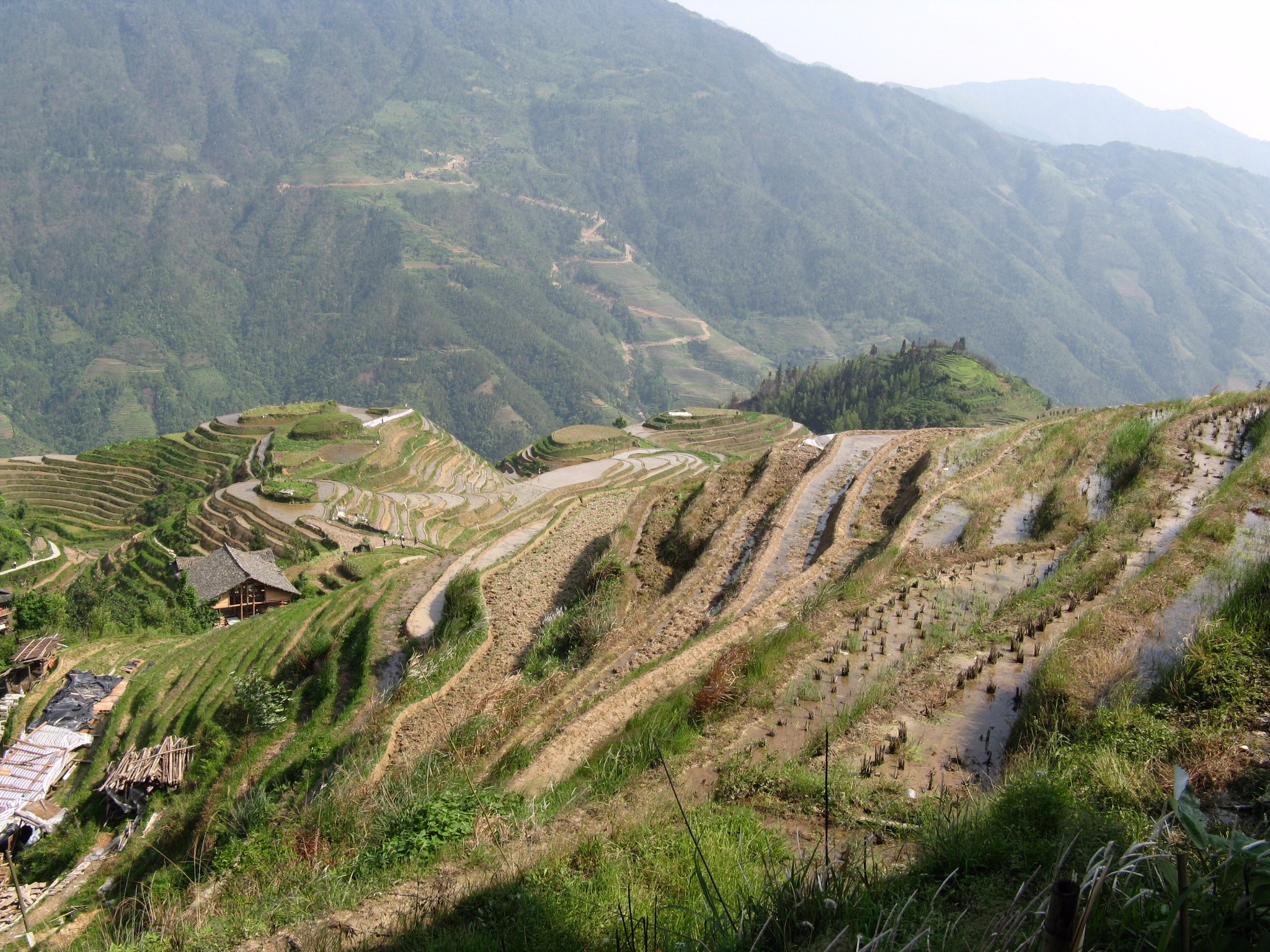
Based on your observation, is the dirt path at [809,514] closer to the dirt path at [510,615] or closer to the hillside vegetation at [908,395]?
the dirt path at [510,615]

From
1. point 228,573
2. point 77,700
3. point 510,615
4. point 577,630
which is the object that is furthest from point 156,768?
point 228,573

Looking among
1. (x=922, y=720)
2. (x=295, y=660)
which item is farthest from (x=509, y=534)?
(x=922, y=720)

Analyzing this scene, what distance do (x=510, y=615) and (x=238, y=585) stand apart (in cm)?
2706

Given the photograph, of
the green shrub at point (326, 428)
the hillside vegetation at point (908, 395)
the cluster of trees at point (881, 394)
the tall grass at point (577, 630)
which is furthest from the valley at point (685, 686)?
the cluster of trees at point (881, 394)

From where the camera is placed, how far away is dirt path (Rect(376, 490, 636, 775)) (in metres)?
10.5

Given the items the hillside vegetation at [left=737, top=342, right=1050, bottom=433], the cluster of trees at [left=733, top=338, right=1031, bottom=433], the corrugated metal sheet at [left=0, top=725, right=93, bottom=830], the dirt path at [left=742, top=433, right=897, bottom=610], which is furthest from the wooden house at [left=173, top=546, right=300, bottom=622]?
the cluster of trees at [left=733, top=338, right=1031, bottom=433]

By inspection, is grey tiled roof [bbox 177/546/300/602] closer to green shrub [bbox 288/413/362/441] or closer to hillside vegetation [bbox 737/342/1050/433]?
green shrub [bbox 288/413/362/441]

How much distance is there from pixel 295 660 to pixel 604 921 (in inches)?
631

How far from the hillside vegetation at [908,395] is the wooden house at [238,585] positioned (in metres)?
76.1

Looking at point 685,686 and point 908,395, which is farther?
point 908,395

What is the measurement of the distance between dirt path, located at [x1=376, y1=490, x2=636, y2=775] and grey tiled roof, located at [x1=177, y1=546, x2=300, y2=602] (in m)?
21.9

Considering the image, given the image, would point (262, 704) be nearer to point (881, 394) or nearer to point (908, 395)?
point (908, 395)

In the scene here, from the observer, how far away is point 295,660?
18312mm

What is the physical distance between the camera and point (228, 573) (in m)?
37.2
